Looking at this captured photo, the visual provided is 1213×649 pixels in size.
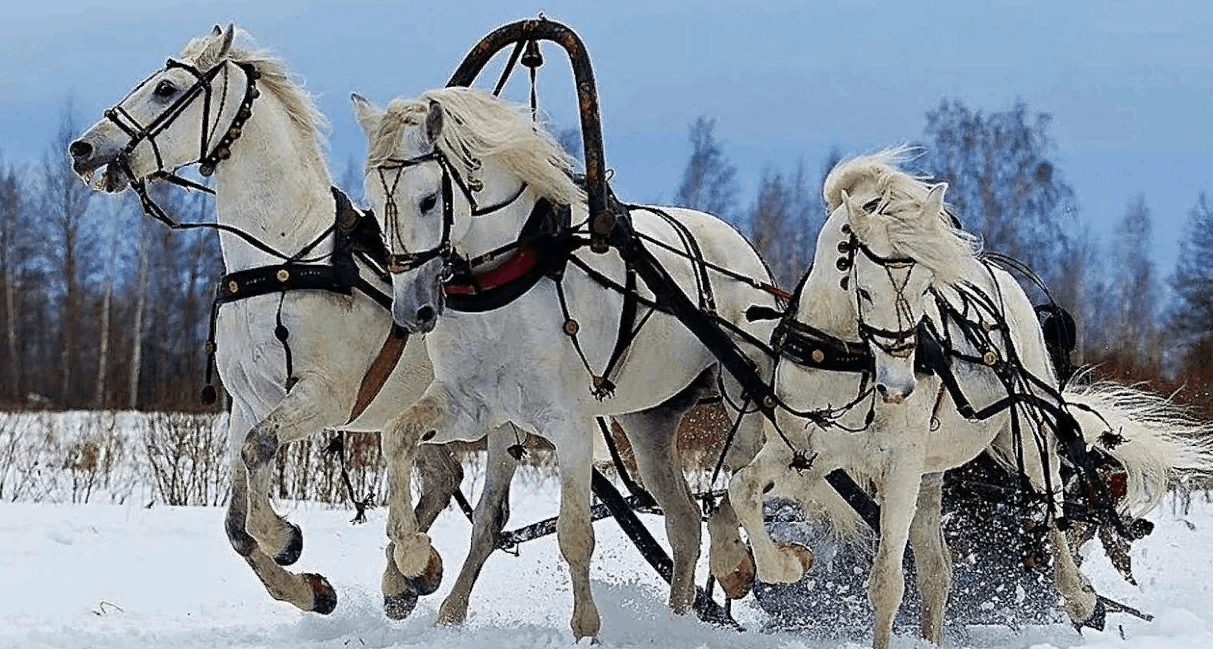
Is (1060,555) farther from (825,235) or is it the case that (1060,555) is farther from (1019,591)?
(825,235)

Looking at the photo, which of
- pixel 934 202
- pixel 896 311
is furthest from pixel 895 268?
pixel 934 202

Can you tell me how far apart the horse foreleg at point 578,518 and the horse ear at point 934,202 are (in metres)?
1.44

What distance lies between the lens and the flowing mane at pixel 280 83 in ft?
18.8

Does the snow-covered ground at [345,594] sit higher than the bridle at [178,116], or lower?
lower

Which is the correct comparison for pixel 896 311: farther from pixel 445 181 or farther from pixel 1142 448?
pixel 1142 448

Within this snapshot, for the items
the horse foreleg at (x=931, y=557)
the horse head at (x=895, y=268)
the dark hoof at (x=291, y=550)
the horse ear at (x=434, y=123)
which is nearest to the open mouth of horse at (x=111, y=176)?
the horse ear at (x=434, y=123)

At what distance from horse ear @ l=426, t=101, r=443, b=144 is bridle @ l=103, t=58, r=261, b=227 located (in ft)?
3.57

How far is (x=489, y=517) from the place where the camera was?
6.27 metres

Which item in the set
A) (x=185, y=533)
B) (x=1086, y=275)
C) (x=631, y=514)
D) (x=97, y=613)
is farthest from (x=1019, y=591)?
(x=1086, y=275)

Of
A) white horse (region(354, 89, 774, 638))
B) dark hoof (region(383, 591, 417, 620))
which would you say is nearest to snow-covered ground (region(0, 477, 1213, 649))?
dark hoof (region(383, 591, 417, 620))

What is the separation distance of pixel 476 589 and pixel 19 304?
2755cm

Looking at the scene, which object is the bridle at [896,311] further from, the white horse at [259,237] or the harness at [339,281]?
the white horse at [259,237]

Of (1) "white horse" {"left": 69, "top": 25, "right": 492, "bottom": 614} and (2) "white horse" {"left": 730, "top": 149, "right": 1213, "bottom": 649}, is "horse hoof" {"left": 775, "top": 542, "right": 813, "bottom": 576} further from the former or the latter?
(1) "white horse" {"left": 69, "top": 25, "right": 492, "bottom": 614}

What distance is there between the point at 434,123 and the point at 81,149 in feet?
4.63
